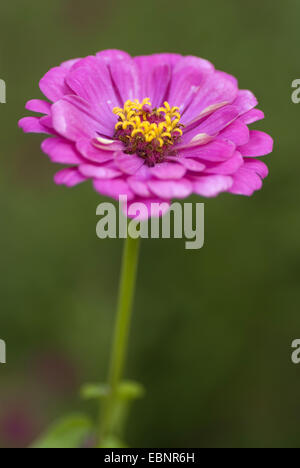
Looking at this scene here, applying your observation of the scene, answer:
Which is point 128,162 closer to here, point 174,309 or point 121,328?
point 121,328

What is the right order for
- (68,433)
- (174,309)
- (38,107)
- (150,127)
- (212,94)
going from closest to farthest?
(38,107) < (150,127) < (212,94) < (68,433) < (174,309)

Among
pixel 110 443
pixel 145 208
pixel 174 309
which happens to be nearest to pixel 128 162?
pixel 145 208

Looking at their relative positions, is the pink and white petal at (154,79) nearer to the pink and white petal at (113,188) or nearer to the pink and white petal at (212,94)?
the pink and white petal at (212,94)

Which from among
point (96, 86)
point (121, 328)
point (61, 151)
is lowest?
point (121, 328)

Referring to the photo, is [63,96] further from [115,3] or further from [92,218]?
[115,3]

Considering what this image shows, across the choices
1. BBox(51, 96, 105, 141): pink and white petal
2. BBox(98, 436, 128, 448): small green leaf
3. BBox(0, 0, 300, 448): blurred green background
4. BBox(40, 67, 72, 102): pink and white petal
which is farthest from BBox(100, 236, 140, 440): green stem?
BBox(0, 0, 300, 448): blurred green background

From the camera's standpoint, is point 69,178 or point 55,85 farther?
point 55,85
